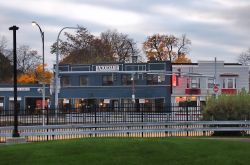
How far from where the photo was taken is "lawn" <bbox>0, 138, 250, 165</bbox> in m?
13.9

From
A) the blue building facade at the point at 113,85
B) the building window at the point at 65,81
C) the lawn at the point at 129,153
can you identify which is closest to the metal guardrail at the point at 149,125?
the lawn at the point at 129,153

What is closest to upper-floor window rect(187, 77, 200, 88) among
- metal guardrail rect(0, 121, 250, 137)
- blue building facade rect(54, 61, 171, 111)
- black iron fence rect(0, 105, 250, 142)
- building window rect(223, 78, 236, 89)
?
blue building facade rect(54, 61, 171, 111)

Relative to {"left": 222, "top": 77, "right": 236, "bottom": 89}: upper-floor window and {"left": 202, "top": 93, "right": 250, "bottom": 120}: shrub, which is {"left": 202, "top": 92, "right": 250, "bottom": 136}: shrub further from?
{"left": 222, "top": 77, "right": 236, "bottom": 89}: upper-floor window

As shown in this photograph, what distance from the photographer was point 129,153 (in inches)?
580

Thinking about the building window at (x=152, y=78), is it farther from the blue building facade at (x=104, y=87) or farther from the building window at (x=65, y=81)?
the building window at (x=65, y=81)

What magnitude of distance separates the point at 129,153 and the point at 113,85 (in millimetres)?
69493

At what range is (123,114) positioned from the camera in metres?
31.8

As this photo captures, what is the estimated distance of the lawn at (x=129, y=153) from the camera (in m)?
13.9

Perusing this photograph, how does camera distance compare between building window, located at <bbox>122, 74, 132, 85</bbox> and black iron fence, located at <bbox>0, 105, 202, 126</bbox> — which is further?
building window, located at <bbox>122, 74, 132, 85</bbox>

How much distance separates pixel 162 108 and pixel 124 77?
52118 mm

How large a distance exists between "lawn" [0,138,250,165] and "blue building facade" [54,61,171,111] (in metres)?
65.5

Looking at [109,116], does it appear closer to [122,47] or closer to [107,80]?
[107,80]

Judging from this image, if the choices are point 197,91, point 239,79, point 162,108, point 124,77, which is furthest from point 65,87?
point 162,108

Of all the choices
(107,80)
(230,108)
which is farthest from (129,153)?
(107,80)
